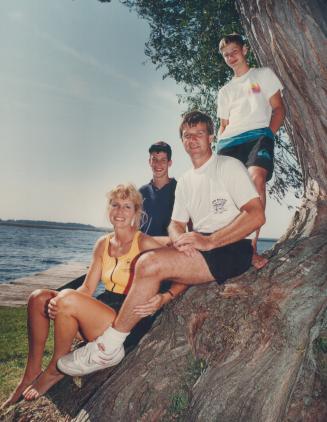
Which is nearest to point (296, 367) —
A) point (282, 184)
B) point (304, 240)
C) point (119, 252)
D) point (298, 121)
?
point (304, 240)

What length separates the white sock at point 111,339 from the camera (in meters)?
2.71

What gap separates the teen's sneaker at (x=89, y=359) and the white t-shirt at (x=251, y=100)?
275 centimetres

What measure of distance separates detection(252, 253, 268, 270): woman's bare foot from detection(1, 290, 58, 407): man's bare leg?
2.02 meters

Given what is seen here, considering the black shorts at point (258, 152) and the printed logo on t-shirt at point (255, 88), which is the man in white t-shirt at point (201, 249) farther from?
the printed logo on t-shirt at point (255, 88)

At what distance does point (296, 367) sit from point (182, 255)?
4.05ft

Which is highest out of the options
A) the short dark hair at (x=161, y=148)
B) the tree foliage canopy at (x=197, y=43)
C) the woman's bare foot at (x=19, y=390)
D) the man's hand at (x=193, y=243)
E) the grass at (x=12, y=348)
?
the tree foliage canopy at (x=197, y=43)

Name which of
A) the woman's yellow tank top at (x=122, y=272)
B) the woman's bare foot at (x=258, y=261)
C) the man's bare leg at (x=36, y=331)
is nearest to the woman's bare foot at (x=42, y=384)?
the man's bare leg at (x=36, y=331)

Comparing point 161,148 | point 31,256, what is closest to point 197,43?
point 161,148

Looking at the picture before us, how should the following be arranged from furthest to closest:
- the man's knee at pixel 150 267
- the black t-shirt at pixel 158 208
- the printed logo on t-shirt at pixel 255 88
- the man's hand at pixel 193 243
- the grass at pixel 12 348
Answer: the black t-shirt at pixel 158 208 → the grass at pixel 12 348 → the printed logo on t-shirt at pixel 255 88 → the man's hand at pixel 193 243 → the man's knee at pixel 150 267

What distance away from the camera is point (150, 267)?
2.66m

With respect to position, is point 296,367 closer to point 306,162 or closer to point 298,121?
point 306,162

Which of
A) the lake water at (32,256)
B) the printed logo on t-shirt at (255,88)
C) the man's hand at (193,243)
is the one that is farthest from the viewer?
the lake water at (32,256)

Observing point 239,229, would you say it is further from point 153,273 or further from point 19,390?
point 19,390

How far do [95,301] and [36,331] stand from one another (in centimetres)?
78
